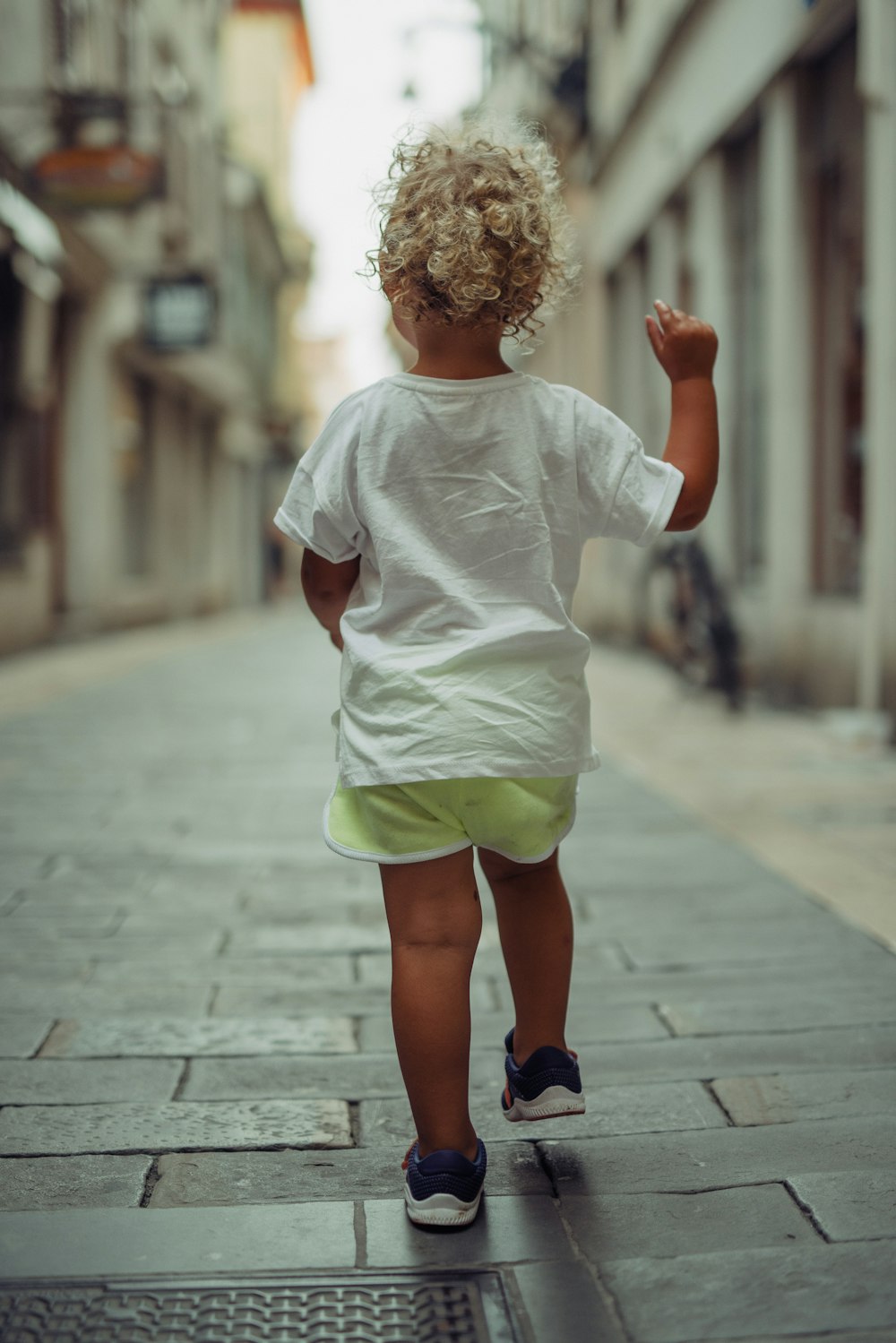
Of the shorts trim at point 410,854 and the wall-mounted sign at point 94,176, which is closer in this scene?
the shorts trim at point 410,854

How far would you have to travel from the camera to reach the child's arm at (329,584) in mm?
2297

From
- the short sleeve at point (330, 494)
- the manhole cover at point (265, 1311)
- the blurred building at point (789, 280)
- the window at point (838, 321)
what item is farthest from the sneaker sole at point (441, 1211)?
the window at point (838, 321)

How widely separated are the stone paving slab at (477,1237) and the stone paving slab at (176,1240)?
4 cm

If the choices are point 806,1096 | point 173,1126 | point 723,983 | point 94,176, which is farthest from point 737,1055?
point 94,176

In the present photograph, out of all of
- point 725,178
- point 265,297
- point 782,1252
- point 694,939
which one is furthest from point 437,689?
point 265,297

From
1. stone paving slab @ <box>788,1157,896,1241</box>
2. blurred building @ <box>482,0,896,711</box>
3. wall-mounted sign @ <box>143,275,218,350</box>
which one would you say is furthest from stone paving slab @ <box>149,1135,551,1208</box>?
wall-mounted sign @ <box>143,275,218,350</box>

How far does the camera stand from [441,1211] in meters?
2.05

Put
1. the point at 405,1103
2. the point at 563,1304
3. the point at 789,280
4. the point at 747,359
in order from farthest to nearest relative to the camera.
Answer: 1. the point at 747,359
2. the point at 789,280
3. the point at 405,1103
4. the point at 563,1304

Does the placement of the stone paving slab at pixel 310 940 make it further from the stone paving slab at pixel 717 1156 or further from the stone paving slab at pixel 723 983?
the stone paving slab at pixel 717 1156

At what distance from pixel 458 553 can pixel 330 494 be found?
8.1 inches

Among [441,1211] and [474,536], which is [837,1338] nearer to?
[441,1211]

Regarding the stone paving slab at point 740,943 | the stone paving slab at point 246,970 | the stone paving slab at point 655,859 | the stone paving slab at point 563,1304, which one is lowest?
the stone paving slab at point 563,1304

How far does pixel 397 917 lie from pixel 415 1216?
0.40 meters

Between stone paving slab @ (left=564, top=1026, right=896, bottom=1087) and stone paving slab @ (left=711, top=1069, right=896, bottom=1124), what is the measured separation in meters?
0.04
